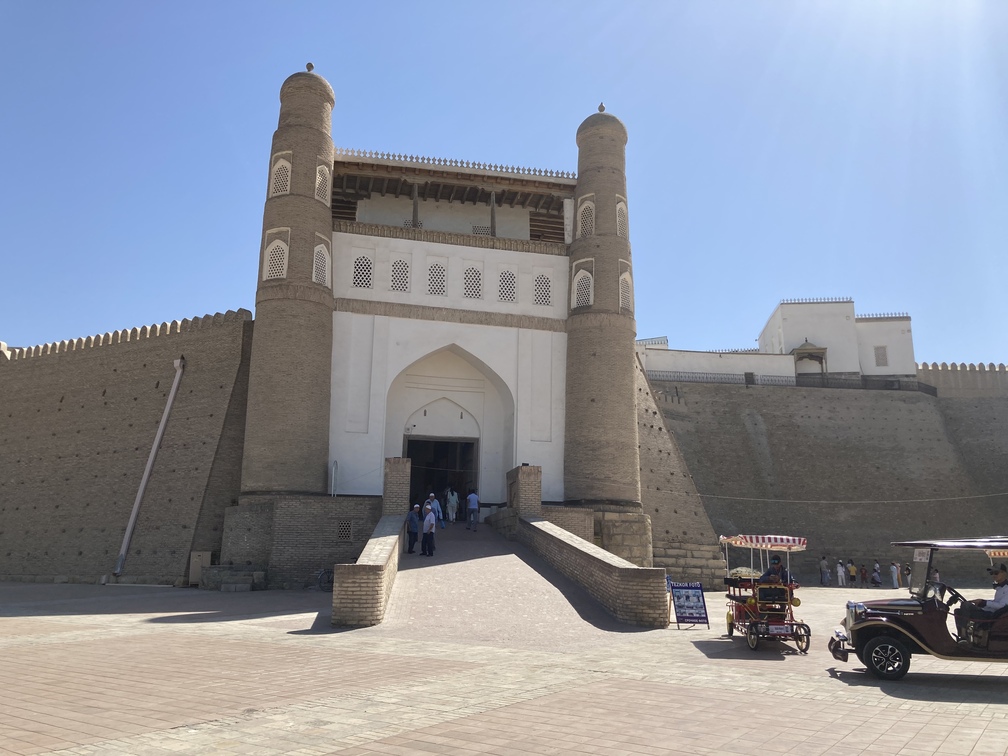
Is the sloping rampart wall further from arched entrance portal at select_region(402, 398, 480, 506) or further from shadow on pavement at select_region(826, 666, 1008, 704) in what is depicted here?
shadow on pavement at select_region(826, 666, 1008, 704)

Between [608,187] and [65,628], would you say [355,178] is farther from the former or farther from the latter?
[65,628]

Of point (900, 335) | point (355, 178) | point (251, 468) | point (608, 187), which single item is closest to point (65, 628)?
point (251, 468)

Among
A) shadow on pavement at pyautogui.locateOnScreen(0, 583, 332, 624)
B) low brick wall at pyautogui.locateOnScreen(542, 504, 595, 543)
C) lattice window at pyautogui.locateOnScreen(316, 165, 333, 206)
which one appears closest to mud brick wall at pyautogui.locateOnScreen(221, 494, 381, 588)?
shadow on pavement at pyautogui.locateOnScreen(0, 583, 332, 624)

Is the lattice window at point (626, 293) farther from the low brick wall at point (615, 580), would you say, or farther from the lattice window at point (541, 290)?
the low brick wall at point (615, 580)

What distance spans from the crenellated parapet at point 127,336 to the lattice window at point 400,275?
11.8 feet

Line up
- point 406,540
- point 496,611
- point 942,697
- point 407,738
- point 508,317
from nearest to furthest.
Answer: point 407,738, point 942,697, point 496,611, point 406,540, point 508,317

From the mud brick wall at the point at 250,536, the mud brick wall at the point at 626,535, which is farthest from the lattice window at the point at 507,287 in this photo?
the mud brick wall at the point at 250,536

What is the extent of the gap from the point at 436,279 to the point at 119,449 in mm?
8703

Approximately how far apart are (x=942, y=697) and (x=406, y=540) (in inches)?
387

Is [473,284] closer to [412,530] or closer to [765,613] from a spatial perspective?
[412,530]

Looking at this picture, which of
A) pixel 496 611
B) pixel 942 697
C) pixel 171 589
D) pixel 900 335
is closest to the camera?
pixel 942 697

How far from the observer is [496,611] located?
10.3 metres

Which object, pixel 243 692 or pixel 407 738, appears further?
pixel 243 692

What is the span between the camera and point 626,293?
19312 mm
